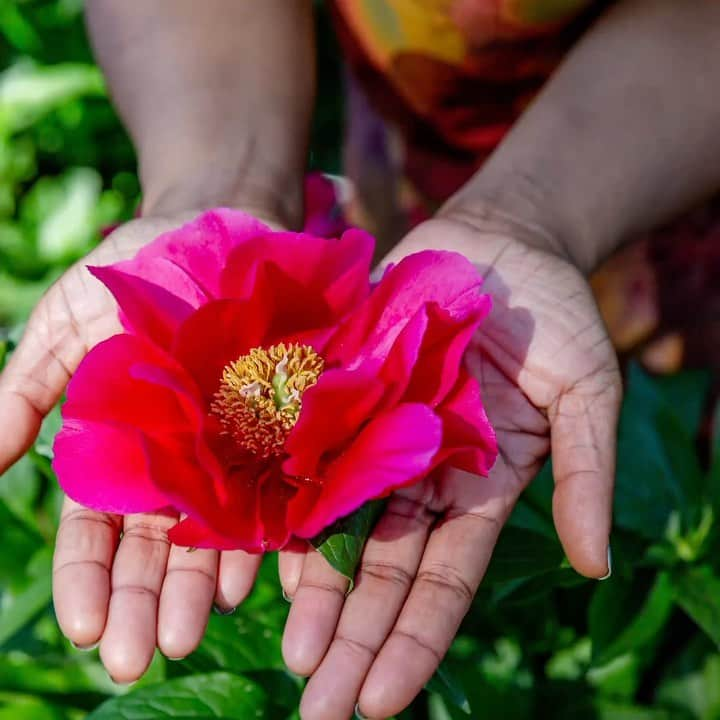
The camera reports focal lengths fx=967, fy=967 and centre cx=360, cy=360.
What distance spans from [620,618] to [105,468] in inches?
23.3

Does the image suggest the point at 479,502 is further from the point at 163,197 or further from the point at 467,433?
the point at 163,197

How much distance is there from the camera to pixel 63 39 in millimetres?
2219

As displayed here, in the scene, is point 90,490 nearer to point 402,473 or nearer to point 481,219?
point 402,473

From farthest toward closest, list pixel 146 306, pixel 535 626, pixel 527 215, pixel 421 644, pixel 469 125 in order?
1. pixel 469 125
2. pixel 535 626
3. pixel 527 215
4. pixel 146 306
5. pixel 421 644

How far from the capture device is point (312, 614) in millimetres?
806

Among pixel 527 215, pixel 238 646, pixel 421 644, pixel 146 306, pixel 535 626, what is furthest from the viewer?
pixel 535 626

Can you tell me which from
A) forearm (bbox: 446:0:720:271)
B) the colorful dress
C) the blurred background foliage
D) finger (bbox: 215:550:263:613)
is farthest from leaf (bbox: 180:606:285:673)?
the colorful dress

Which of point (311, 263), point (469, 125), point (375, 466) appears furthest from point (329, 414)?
point (469, 125)

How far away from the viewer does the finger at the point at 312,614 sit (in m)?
0.78

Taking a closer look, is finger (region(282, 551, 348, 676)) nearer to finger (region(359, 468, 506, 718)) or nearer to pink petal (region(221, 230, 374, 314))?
finger (region(359, 468, 506, 718))

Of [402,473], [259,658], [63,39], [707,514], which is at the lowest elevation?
[707,514]

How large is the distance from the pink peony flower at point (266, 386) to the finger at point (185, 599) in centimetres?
4

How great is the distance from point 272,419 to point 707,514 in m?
0.57

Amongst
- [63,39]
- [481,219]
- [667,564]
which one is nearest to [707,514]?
[667,564]
